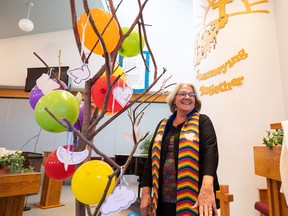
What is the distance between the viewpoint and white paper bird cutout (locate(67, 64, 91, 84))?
2.08 ft

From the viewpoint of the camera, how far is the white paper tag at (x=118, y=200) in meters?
0.56

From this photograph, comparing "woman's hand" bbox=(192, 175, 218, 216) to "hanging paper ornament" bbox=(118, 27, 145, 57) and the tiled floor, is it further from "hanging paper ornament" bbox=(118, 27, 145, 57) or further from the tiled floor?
the tiled floor

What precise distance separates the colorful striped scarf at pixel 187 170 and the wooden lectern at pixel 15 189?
1348 millimetres

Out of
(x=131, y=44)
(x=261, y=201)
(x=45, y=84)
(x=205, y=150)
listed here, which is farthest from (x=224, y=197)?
(x=261, y=201)

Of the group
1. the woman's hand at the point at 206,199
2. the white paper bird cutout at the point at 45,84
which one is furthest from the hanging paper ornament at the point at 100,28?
the woman's hand at the point at 206,199

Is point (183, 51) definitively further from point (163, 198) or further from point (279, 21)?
point (163, 198)

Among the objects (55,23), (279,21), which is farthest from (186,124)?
(55,23)

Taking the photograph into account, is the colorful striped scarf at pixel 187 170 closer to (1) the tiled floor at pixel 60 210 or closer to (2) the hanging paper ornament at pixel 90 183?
(2) the hanging paper ornament at pixel 90 183

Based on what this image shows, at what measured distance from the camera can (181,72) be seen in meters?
6.41

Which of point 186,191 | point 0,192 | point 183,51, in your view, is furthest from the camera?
point 183,51

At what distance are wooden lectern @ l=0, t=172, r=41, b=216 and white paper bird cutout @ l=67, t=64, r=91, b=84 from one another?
1.73 m

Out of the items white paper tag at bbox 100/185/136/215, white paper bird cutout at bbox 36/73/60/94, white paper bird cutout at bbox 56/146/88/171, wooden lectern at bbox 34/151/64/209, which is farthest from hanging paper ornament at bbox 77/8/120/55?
wooden lectern at bbox 34/151/64/209

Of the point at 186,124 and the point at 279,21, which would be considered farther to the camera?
the point at 279,21

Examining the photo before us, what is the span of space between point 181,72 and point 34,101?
5819 millimetres
